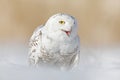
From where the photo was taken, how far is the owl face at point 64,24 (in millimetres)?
2461

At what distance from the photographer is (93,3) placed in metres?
5.82

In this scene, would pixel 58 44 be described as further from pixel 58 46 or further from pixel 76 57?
pixel 76 57

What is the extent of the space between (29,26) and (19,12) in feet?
1.21

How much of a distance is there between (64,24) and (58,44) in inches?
5.7

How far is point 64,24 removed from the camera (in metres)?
2.46

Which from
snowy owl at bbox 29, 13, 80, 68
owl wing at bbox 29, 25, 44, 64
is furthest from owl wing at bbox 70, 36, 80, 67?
owl wing at bbox 29, 25, 44, 64

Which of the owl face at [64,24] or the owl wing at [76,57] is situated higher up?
the owl face at [64,24]

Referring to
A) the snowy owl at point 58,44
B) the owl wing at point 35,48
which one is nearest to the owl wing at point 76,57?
the snowy owl at point 58,44

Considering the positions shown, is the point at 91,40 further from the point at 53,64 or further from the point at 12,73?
the point at 12,73

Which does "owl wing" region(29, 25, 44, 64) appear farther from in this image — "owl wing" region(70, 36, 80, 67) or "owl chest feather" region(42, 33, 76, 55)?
"owl wing" region(70, 36, 80, 67)

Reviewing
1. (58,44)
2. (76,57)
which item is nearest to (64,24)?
(58,44)

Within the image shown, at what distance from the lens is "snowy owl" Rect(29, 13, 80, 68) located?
2.51 metres

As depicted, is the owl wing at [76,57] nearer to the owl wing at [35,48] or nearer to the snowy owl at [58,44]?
the snowy owl at [58,44]

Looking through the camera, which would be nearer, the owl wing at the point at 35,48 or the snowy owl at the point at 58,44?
the snowy owl at the point at 58,44
